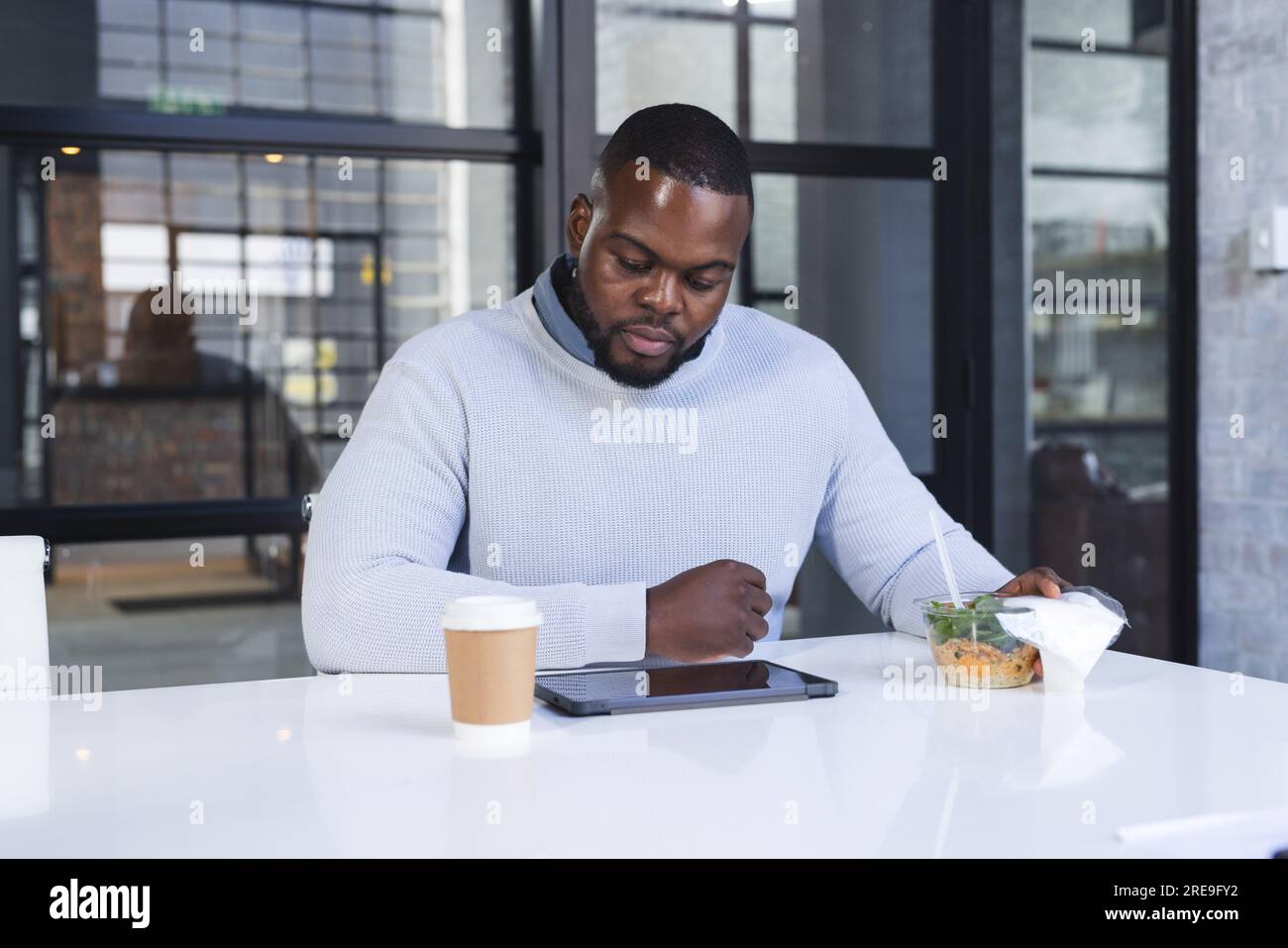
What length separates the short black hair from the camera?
1.55m

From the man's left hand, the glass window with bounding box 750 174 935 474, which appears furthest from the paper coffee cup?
the glass window with bounding box 750 174 935 474

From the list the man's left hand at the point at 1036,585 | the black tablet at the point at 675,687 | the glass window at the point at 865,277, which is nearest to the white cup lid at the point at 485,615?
the black tablet at the point at 675,687

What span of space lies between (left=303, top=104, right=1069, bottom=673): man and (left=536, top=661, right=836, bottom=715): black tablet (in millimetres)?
103

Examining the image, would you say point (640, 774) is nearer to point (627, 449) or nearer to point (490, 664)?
point (490, 664)

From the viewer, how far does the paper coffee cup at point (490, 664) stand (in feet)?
3.28

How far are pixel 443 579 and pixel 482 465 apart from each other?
291mm

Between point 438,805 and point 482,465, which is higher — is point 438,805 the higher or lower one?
the lower one

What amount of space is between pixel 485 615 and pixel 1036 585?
2.12ft

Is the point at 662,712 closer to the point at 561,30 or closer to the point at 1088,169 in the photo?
the point at 561,30

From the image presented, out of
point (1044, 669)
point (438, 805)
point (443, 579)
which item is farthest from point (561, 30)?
point (438, 805)

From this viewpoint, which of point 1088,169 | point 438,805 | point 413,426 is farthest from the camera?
point 1088,169

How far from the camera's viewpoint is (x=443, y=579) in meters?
1.35

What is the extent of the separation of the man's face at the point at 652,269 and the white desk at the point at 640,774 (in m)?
0.53

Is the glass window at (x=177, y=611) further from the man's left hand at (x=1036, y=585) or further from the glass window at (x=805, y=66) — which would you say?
the man's left hand at (x=1036, y=585)
